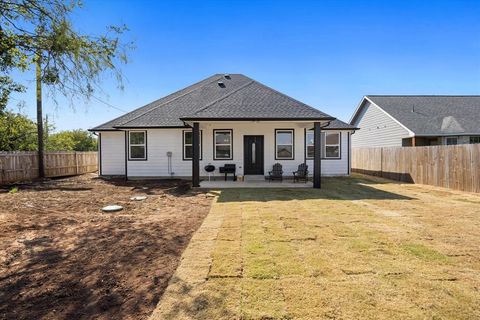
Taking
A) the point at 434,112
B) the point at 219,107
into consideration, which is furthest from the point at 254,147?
the point at 434,112

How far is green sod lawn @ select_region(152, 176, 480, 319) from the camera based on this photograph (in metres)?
2.77

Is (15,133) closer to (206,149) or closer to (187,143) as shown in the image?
(187,143)

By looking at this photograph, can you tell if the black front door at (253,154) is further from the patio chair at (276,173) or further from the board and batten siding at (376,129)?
the board and batten siding at (376,129)

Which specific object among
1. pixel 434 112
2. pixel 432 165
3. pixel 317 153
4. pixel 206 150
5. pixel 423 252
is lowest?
pixel 423 252

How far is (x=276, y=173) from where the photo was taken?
1354 centimetres

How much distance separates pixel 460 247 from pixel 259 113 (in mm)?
8361

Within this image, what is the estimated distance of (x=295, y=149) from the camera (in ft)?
48.5

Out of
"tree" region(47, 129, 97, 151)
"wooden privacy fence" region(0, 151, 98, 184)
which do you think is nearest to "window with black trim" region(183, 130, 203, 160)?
"wooden privacy fence" region(0, 151, 98, 184)

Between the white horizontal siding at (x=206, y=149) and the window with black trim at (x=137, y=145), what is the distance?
0.24m

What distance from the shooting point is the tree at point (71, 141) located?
3531cm

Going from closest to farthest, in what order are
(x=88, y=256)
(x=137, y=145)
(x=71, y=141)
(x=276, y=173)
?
1. (x=88, y=256)
2. (x=276, y=173)
3. (x=137, y=145)
4. (x=71, y=141)

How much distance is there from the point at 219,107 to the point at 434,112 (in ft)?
57.8

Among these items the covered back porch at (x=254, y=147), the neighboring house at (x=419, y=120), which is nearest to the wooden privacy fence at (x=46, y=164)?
the covered back porch at (x=254, y=147)

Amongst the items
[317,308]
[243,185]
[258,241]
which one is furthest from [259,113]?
[317,308]
